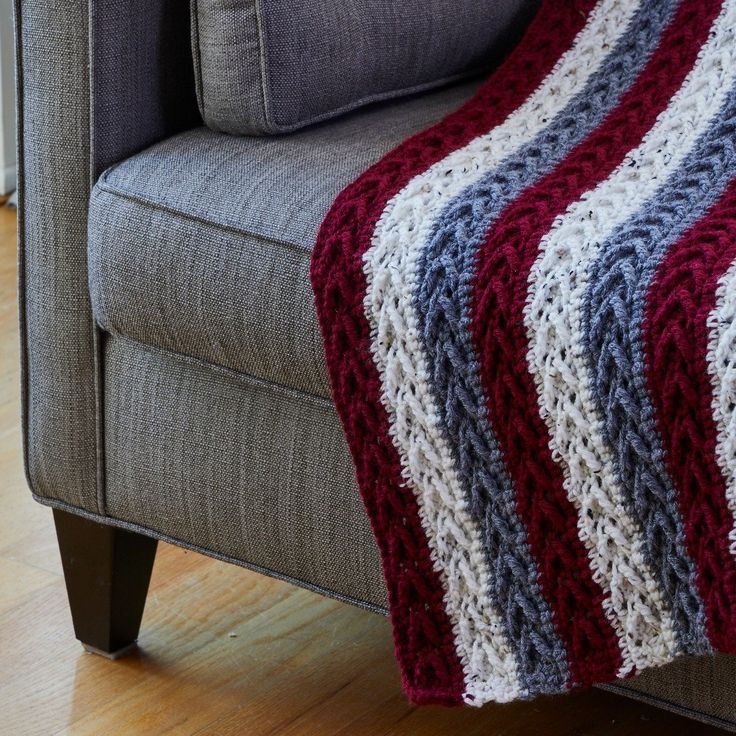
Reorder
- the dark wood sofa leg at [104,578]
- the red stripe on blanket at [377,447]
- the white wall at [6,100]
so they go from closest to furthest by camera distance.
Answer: the red stripe on blanket at [377,447] → the dark wood sofa leg at [104,578] → the white wall at [6,100]

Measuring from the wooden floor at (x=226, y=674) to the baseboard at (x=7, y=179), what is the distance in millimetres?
1107

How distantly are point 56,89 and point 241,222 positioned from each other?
0.20 metres

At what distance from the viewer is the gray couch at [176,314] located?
89cm

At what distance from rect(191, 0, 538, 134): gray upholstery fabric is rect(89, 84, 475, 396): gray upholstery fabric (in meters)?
0.02

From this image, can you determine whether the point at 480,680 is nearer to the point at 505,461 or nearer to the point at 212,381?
the point at 505,461

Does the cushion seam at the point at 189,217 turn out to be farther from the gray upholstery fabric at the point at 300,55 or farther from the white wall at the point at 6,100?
the white wall at the point at 6,100

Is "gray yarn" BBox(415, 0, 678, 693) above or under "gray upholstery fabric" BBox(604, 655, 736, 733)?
above

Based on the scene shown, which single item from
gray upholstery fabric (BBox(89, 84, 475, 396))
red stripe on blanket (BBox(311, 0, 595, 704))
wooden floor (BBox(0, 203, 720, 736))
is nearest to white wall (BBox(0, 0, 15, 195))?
wooden floor (BBox(0, 203, 720, 736))

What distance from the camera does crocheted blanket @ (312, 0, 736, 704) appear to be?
0.74 metres

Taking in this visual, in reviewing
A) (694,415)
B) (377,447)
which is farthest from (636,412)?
(377,447)

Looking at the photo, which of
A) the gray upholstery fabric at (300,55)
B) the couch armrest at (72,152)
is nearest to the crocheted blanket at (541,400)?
the gray upholstery fabric at (300,55)

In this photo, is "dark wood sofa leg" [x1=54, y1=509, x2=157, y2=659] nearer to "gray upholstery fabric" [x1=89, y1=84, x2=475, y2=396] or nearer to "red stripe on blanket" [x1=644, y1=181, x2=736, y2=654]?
"gray upholstery fabric" [x1=89, y1=84, x2=475, y2=396]

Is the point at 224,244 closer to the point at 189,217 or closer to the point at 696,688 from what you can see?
the point at 189,217

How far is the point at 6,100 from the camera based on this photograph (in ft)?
6.98
